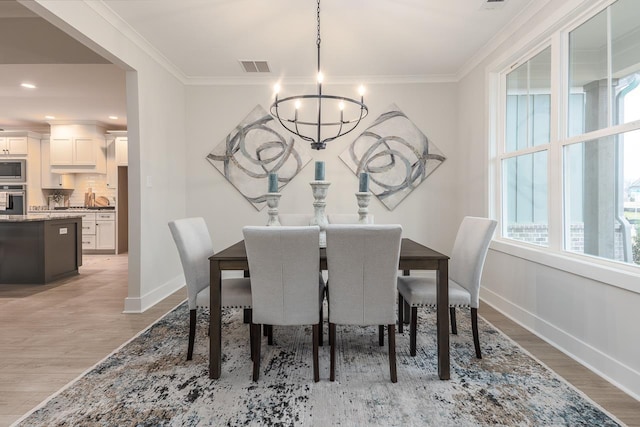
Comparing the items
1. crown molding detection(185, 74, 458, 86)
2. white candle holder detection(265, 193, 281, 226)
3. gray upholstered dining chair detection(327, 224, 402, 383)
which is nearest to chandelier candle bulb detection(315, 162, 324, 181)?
white candle holder detection(265, 193, 281, 226)

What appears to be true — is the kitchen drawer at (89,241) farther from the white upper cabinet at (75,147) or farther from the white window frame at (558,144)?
the white window frame at (558,144)

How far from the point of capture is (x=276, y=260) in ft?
6.45

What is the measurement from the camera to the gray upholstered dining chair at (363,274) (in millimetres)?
1923

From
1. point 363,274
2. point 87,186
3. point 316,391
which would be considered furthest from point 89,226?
point 363,274

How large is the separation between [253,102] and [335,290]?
10.7 ft

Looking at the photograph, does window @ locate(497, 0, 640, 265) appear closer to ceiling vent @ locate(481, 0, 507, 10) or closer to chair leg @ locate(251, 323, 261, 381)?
ceiling vent @ locate(481, 0, 507, 10)

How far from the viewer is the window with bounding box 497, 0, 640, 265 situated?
208cm

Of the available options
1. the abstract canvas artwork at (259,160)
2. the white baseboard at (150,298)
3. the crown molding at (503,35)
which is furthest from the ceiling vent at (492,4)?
the white baseboard at (150,298)

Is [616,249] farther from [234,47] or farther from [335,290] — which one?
[234,47]

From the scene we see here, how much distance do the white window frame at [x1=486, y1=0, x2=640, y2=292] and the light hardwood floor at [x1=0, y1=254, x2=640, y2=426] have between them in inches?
23.1

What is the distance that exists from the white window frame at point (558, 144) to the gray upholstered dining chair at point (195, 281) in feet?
7.07

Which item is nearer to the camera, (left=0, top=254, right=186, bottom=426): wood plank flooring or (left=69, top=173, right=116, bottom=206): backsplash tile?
(left=0, top=254, right=186, bottom=426): wood plank flooring

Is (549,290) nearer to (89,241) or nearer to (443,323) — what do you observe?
(443,323)

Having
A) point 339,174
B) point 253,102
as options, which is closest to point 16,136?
point 253,102
